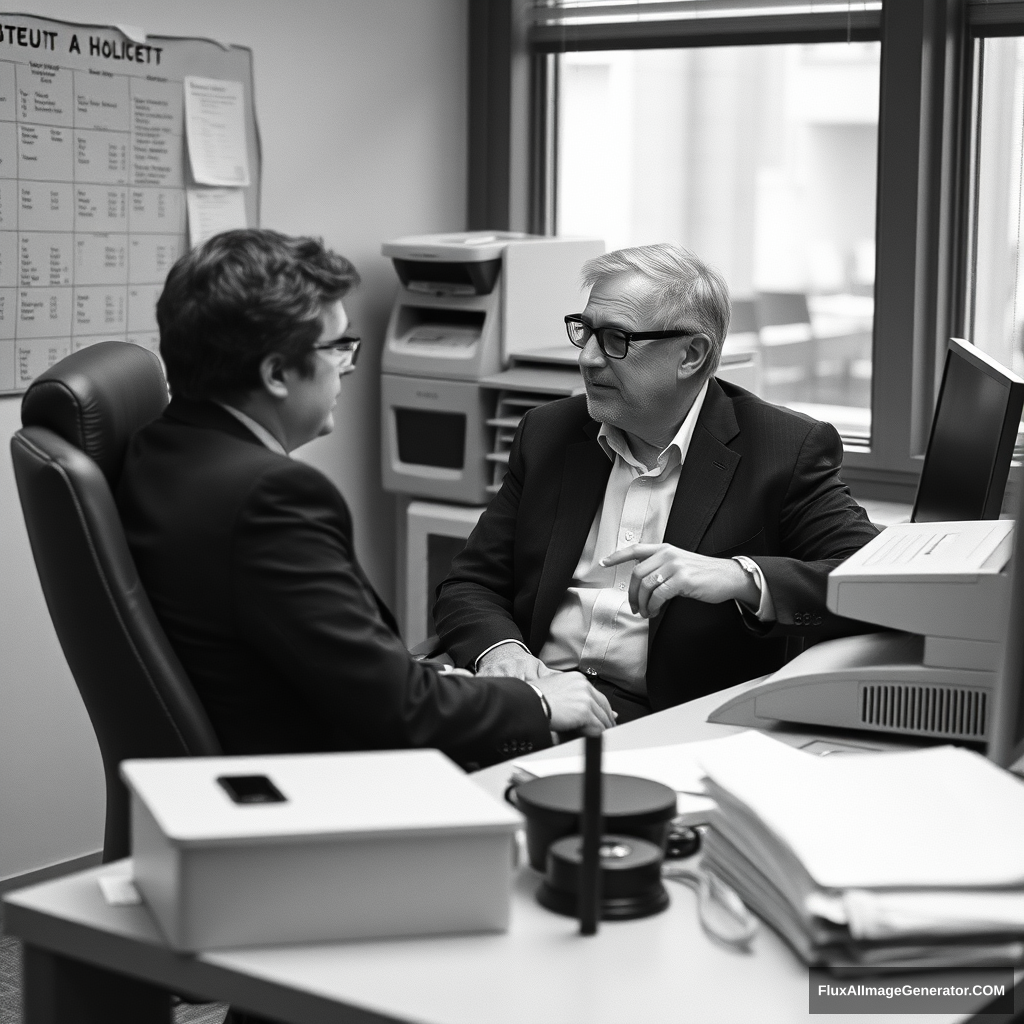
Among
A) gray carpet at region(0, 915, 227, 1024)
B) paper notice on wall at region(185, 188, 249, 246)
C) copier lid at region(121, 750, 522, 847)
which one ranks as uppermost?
paper notice on wall at region(185, 188, 249, 246)

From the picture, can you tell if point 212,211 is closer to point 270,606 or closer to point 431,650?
point 431,650

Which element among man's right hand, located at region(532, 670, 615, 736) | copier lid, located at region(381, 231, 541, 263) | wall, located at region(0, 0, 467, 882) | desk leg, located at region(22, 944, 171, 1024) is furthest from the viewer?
copier lid, located at region(381, 231, 541, 263)

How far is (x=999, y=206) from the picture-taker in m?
3.39

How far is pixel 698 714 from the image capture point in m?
1.98

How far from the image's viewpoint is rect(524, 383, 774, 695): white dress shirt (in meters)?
2.41

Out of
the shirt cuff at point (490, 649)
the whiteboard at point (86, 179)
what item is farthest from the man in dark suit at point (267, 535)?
the whiteboard at point (86, 179)

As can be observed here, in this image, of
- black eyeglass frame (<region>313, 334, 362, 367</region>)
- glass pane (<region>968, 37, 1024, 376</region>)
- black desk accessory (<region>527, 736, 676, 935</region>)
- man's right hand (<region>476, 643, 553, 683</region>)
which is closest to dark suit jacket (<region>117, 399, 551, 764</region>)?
black eyeglass frame (<region>313, 334, 362, 367</region>)

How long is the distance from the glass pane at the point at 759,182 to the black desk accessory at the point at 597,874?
2.24 metres

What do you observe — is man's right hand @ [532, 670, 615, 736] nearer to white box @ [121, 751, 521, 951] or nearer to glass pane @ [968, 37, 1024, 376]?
white box @ [121, 751, 521, 951]

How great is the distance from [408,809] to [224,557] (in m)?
0.49

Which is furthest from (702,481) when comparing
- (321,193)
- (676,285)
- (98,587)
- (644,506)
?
(321,193)

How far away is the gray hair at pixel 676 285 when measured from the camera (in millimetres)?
2479

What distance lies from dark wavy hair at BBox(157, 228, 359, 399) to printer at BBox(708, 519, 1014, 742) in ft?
2.36

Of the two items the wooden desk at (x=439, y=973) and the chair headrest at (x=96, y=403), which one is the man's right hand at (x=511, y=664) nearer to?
the chair headrest at (x=96, y=403)
